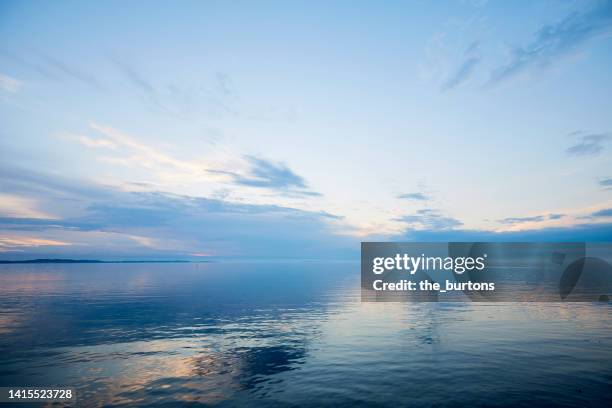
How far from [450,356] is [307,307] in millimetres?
34219

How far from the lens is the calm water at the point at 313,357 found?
21.5 meters

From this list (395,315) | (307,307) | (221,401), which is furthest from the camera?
(307,307)

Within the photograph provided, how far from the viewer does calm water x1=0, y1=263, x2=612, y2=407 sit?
21469 mm

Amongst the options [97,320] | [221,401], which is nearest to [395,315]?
[221,401]

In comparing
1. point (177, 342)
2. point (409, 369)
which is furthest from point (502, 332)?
point (177, 342)

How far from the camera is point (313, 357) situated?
1172 inches

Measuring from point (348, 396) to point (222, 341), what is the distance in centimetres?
1809

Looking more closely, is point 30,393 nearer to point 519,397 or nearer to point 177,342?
point 177,342

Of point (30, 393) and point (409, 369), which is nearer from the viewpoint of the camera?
point (30, 393)

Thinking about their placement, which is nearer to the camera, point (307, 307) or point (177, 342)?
point (177, 342)

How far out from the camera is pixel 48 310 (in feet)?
178

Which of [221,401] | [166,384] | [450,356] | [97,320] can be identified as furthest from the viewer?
[97,320]

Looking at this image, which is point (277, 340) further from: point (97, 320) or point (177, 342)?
point (97, 320)

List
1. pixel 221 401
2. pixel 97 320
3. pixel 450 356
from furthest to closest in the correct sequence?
pixel 97 320, pixel 450 356, pixel 221 401
